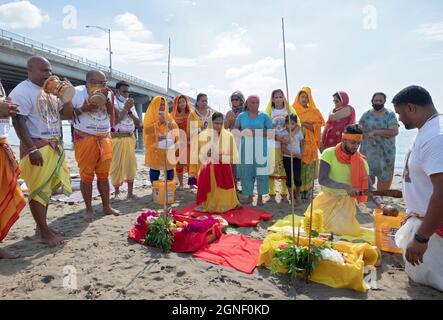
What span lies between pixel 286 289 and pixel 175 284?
35.4 inches

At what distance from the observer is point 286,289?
104 inches

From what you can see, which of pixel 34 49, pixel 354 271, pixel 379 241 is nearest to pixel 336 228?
pixel 379 241

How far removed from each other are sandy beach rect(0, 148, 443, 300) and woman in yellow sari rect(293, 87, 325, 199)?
2476 millimetres

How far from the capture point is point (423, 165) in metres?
2.38

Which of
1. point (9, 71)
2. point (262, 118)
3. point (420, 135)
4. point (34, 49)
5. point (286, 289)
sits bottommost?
point (286, 289)

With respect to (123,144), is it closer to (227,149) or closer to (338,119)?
(227,149)

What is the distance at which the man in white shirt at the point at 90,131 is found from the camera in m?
4.22

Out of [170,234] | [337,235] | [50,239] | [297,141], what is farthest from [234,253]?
[297,141]

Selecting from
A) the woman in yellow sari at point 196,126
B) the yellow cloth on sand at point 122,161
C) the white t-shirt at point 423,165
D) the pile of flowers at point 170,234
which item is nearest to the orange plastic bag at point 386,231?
the white t-shirt at point 423,165

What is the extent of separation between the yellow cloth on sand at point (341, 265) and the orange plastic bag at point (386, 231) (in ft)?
1.44

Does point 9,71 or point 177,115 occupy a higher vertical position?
point 9,71

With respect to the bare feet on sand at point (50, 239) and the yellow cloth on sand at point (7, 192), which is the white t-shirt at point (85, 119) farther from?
the bare feet on sand at point (50, 239)

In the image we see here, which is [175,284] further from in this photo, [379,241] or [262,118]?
[262,118]

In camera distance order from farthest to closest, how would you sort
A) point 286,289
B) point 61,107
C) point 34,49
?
point 34,49 → point 61,107 → point 286,289
